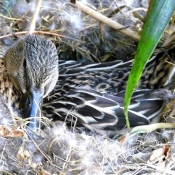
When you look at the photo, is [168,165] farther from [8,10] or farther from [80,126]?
[8,10]

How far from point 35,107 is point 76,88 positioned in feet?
0.82

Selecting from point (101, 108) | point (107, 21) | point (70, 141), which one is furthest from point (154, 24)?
point (107, 21)

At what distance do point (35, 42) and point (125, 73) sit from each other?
432 millimetres

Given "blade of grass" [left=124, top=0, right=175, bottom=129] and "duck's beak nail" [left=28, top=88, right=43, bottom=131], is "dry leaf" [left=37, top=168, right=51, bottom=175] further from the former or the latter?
"blade of grass" [left=124, top=0, right=175, bottom=129]

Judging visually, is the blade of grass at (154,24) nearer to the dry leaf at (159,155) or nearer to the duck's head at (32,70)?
the dry leaf at (159,155)

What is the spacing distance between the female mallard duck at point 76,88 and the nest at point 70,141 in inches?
3.3

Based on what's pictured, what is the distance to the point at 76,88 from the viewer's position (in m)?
2.22

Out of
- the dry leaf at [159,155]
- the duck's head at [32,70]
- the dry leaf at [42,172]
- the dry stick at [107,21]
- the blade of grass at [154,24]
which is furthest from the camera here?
the dry stick at [107,21]

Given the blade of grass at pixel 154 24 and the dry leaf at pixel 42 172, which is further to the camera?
the dry leaf at pixel 42 172

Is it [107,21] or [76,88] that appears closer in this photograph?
[76,88]

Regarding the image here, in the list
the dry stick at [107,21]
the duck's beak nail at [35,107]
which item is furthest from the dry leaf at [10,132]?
the dry stick at [107,21]

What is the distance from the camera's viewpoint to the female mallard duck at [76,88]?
82.9 inches

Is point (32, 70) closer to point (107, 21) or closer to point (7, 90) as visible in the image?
point (7, 90)

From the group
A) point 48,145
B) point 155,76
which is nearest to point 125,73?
point 155,76
